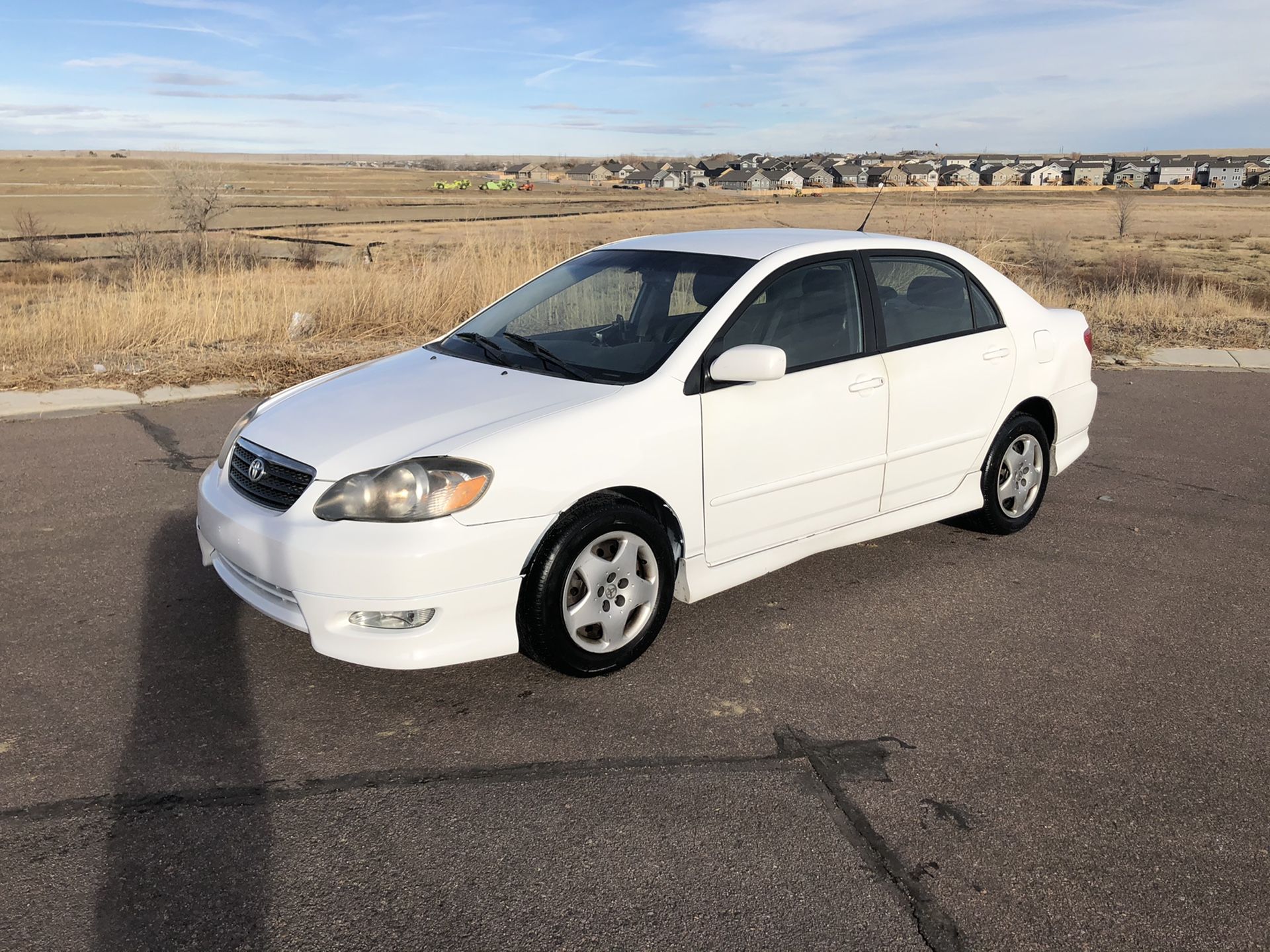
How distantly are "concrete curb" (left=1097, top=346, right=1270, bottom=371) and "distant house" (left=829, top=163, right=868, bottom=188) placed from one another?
12883 centimetres

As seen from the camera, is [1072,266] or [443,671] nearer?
[443,671]

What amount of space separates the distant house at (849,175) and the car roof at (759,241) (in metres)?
136

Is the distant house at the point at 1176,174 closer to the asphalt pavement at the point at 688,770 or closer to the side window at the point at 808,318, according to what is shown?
the side window at the point at 808,318

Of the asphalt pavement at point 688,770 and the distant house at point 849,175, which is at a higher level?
the distant house at point 849,175

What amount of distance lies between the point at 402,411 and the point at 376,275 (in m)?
9.31

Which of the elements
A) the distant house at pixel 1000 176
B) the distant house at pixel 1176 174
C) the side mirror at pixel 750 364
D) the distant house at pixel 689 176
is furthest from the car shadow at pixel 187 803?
the distant house at pixel 1176 174

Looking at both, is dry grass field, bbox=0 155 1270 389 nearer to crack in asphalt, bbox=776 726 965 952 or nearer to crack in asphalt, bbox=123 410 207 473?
crack in asphalt, bbox=123 410 207 473

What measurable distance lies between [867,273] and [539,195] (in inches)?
4714

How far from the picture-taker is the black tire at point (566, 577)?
3.65m

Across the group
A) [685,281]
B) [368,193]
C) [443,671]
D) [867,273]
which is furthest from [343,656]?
[368,193]

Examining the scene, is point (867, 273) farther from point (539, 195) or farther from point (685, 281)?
point (539, 195)

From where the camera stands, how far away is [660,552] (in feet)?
13.0

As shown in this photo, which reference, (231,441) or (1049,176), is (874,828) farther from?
(1049,176)

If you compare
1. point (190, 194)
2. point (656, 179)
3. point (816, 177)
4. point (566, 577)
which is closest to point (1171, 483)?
point (566, 577)
